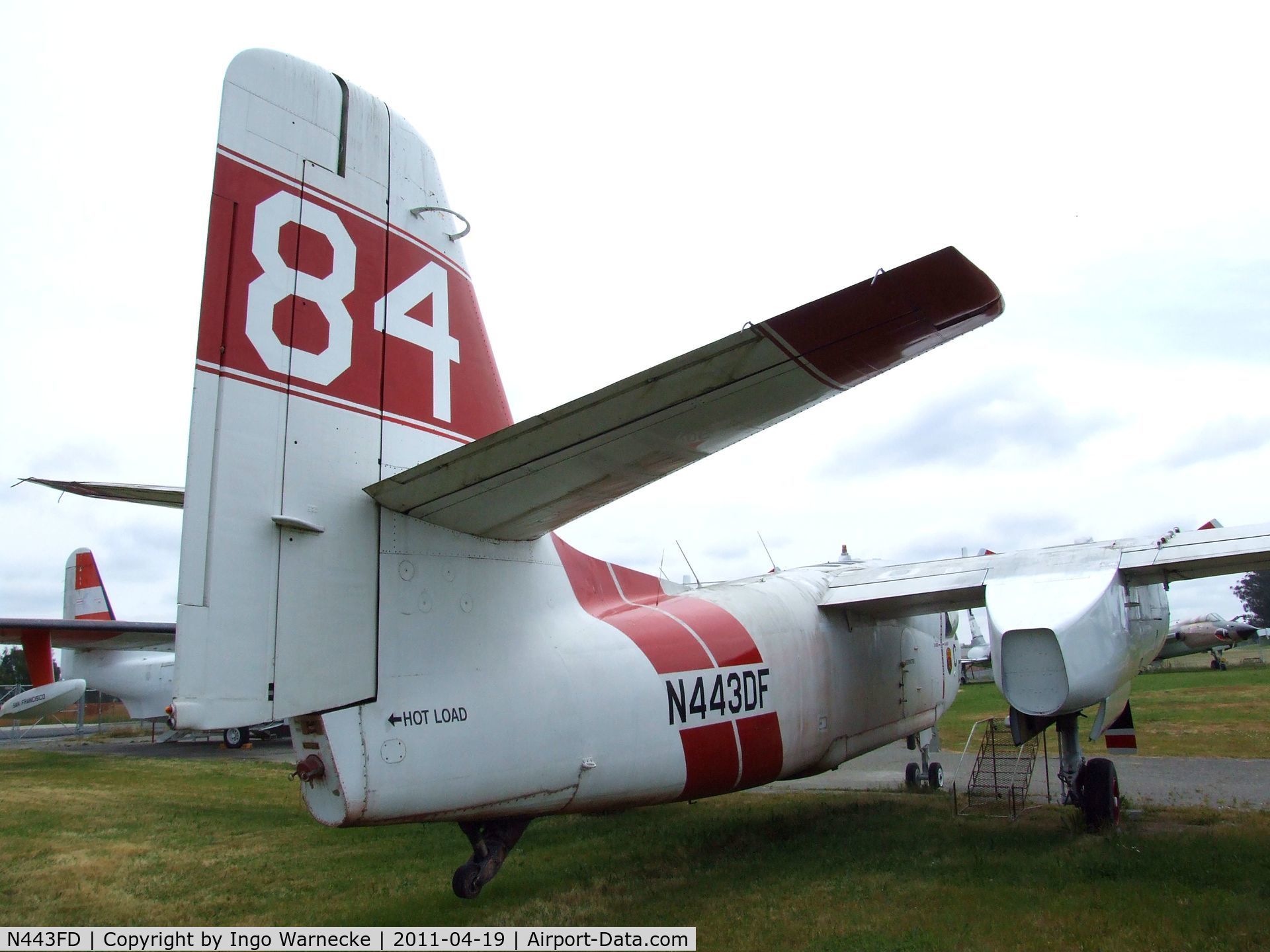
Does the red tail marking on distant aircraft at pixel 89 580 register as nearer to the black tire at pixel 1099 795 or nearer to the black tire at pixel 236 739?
the black tire at pixel 236 739

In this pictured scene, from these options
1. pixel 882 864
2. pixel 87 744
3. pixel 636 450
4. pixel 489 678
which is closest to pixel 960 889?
pixel 882 864

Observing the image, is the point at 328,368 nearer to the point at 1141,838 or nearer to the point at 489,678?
the point at 489,678

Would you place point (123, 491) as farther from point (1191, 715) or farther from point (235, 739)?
point (1191, 715)

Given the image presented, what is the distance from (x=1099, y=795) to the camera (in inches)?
361

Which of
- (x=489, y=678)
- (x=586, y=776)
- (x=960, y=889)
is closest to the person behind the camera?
(x=489, y=678)

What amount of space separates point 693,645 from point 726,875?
2589 millimetres

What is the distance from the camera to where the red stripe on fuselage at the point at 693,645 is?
623 cm

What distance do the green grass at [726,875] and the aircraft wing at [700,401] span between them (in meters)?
3.48

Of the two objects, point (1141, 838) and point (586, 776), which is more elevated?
point (586, 776)

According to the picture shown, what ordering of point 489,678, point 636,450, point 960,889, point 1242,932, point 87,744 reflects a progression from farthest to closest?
point 87,744 < point 960,889 < point 1242,932 < point 489,678 < point 636,450

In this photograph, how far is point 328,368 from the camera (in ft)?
15.3

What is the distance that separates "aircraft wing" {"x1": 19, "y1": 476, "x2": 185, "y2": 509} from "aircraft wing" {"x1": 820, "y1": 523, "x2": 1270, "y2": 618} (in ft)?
21.3

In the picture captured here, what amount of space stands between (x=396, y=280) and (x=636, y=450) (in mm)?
2205

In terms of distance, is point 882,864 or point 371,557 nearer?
point 371,557
